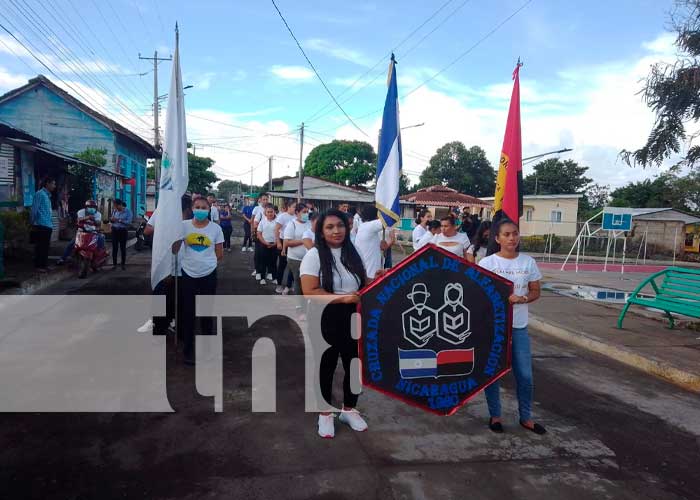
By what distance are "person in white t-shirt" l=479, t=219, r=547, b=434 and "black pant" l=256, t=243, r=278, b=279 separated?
6.74 meters

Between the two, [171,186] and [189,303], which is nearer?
[171,186]

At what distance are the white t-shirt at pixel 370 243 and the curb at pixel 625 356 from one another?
302 centimetres

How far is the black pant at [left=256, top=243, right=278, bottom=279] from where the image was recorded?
10.6 meters

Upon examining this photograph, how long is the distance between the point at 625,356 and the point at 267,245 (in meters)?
6.46

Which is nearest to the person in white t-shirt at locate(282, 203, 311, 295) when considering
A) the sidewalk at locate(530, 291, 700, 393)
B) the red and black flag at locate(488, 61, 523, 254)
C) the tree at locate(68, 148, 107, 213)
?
the red and black flag at locate(488, 61, 523, 254)

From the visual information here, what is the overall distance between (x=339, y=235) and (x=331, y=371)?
1.08m

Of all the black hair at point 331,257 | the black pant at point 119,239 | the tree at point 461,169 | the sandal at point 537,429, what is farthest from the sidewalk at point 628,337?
the tree at point 461,169

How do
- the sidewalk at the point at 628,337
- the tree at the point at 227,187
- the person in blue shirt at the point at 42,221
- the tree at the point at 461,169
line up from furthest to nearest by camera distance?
the tree at the point at 227,187
the tree at the point at 461,169
the person in blue shirt at the point at 42,221
the sidewalk at the point at 628,337

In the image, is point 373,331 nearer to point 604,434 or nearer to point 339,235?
point 339,235

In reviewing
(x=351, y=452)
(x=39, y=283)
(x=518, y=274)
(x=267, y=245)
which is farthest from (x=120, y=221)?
(x=518, y=274)

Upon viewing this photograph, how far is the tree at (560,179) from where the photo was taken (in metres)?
60.7

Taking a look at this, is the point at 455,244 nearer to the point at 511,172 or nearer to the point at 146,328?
the point at 511,172

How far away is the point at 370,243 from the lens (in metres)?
6.63

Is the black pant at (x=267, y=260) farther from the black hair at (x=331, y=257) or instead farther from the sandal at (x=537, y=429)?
the sandal at (x=537, y=429)
